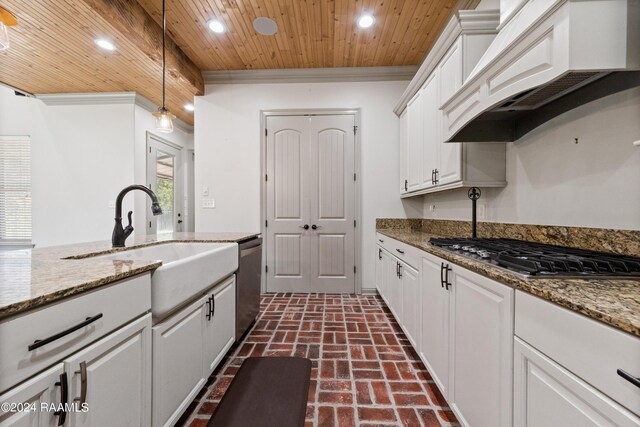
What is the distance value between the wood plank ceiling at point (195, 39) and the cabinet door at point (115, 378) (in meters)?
2.75

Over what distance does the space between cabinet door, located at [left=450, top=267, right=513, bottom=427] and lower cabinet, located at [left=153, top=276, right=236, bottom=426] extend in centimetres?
142

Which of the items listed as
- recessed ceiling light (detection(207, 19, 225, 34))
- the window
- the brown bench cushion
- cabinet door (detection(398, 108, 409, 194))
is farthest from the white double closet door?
the window

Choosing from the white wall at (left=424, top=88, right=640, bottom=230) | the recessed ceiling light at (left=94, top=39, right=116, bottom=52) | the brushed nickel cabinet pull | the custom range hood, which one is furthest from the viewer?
the recessed ceiling light at (left=94, top=39, right=116, bottom=52)

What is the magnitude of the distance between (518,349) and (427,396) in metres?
A: 0.98

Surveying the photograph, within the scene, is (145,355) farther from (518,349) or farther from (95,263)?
(518,349)

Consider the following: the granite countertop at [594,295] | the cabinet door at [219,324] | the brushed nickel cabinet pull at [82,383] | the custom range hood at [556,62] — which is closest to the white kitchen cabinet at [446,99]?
the custom range hood at [556,62]

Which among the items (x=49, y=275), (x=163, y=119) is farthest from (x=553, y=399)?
(x=163, y=119)

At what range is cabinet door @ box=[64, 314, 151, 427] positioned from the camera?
0.77 meters

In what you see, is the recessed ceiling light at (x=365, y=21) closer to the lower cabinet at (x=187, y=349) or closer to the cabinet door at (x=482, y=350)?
the cabinet door at (x=482, y=350)

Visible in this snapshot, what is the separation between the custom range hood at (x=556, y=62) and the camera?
0.91 m

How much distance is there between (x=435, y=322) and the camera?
1.57 m

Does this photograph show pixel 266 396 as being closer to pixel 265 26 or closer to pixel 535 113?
pixel 535 113

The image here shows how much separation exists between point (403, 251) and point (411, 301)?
429 mm

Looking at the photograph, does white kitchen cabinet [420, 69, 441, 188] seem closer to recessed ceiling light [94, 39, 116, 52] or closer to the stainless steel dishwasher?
the stainless steel dishwasher
